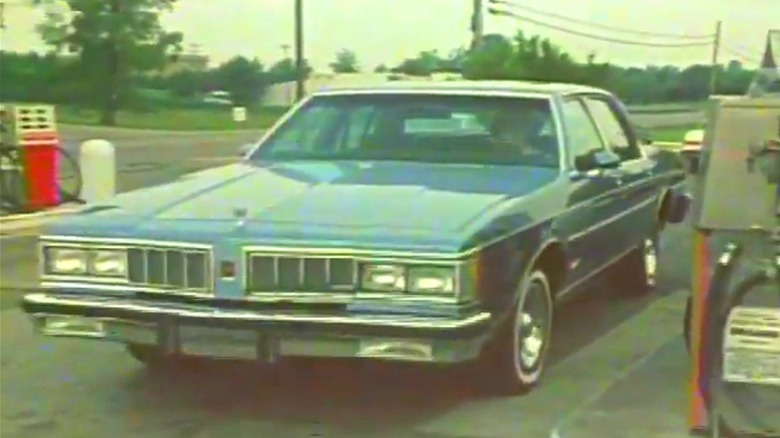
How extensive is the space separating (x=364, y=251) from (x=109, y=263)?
1.17m

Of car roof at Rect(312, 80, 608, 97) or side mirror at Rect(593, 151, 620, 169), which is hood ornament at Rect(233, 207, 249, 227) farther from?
side mirror at Rect(593, 151, 620, 169)

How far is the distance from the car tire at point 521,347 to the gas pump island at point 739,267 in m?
1.07

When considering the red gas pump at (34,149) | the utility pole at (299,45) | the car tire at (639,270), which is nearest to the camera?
the car tire at (639,270)

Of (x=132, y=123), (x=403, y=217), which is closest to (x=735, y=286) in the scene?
(x=403, y=217)

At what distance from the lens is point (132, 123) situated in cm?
6266

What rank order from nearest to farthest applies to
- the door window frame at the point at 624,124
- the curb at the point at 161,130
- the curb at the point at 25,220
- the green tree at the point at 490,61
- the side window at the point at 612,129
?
1. the side window at the point at 612,129
2. the door window frame at the point at 624,124
3. the curb at the point at 25,220
4. the green tree at the point at 490,61
5. the curb at the point at 161,130

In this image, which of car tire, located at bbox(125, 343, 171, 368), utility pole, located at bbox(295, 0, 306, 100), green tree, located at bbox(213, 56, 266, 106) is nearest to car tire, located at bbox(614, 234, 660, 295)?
car tire, located at bbox(125, 343, 171, 368)

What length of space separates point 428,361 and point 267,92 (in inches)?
3015

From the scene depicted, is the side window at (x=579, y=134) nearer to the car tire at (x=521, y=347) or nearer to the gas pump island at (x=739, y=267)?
the car tire at (x=521, y=347)

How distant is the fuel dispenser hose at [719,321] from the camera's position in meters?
4.73

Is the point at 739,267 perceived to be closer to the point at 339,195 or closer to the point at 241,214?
the point at 339,195

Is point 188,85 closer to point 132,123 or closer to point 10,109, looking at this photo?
point 132,123

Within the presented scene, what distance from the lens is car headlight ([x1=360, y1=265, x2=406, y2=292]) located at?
5.23 meters

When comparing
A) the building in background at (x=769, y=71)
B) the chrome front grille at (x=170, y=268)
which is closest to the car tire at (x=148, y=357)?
the chrome front grille at (x=170, y=268)
